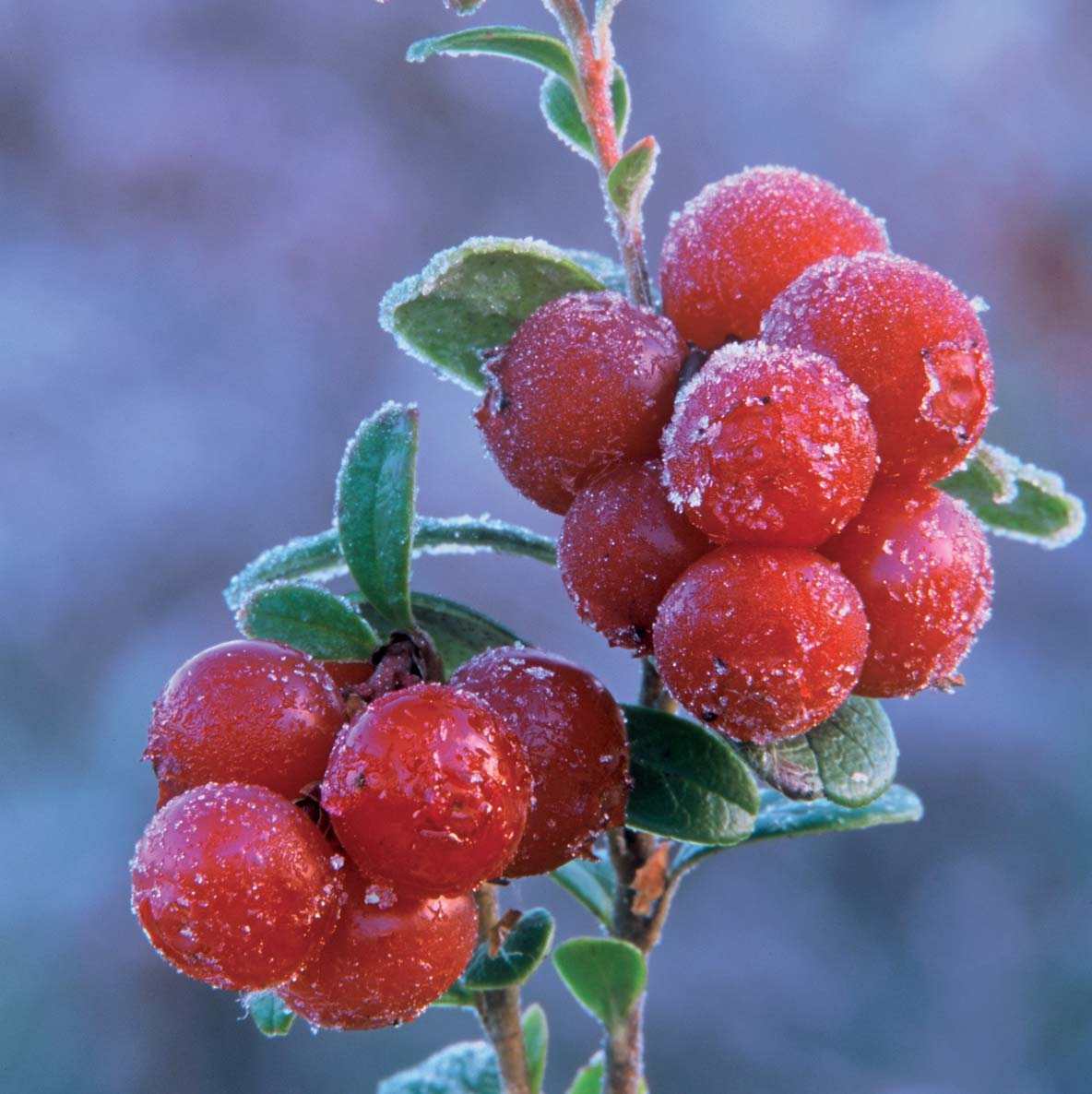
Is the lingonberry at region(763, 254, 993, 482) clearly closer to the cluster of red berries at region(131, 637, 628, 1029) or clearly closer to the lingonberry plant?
the lingonberry plant

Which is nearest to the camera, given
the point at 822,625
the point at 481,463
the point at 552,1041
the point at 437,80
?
the point at 822,625

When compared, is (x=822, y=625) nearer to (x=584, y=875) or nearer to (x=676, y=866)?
(x=676, y=866)

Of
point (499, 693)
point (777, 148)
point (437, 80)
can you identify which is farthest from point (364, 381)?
point (499, 693)

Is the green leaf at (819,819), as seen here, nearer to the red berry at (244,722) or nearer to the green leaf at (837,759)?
the green leaf at (837,759)

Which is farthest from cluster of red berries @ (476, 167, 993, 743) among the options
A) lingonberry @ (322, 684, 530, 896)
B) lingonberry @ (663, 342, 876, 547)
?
lingonberry @ (322, 684, 530, 896)

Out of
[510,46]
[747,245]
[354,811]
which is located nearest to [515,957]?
[354,811]

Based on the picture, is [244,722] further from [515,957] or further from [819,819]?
[819,819]

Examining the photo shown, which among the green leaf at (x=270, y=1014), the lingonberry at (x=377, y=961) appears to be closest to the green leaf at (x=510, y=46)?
the lingonberry at (x=377, y=961)
